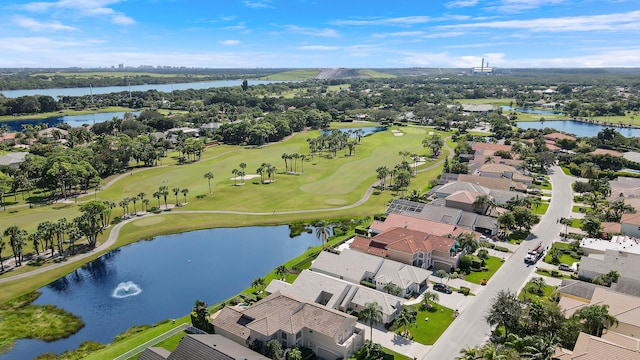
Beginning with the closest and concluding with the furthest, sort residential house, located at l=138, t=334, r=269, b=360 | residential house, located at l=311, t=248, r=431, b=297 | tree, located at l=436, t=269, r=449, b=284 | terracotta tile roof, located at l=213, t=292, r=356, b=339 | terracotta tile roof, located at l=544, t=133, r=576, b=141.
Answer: residential house, located at l=138, t=334, r=269, b=360 → terracotta tile roof, located at l=213, t=292, r=356, b=339 → residential house, located at l=311, t=248, r=431, b=297 → tree, located at l=436, t=269, r=449, b=284 → terracotta tile roof, located at l=544, t=133, r=576, b=141

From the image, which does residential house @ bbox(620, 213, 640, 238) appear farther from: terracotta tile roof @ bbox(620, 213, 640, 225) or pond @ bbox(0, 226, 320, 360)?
pond @ bbox(0, 226, 320, 360)

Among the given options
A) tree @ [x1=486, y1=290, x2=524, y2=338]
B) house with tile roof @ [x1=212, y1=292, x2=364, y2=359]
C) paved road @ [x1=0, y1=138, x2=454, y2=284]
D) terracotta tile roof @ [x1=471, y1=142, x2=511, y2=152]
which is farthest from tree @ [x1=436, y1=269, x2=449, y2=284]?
terracotta tile roof @ [x1=471, y1=142, x2=511, y2=152]

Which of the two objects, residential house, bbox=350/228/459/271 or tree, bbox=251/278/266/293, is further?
residential house, bbox=350/228/459/271

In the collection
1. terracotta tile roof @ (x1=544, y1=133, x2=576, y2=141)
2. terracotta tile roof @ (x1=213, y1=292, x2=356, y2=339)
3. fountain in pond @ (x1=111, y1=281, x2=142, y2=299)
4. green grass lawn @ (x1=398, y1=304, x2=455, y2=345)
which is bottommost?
fountain in pond @ (x1=111, y1=281, x2=142, y2=299)

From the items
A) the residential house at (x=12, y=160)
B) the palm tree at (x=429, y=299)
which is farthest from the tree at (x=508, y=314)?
the residential house at (x=12, y=160)

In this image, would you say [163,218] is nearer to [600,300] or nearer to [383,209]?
[383,209]

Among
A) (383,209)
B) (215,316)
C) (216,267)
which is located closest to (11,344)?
(215,316)
